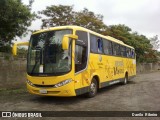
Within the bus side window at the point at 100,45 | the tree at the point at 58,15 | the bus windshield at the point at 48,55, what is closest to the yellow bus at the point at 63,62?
the bus windshield at the point at 48,55

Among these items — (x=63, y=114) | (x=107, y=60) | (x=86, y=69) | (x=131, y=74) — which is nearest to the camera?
(x=63, y=114)

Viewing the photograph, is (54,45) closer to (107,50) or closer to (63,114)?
(63,114)

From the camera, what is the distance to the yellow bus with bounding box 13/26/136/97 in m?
9.95

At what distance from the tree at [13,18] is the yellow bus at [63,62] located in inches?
135

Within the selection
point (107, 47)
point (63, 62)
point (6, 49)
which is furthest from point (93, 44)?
point (6, 49)

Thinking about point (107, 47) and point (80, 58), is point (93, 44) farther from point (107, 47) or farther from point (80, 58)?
point (107, 47)

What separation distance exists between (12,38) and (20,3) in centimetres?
244

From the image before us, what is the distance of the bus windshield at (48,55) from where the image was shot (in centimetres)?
999

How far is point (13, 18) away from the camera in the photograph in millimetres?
14867

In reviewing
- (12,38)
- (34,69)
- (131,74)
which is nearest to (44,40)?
(34,69)

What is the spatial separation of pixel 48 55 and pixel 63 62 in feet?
2.58

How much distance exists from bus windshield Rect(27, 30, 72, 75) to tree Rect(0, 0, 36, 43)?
155 inches

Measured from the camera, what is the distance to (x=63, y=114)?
8.35 metres

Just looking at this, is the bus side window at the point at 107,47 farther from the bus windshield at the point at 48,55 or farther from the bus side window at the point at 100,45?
the bus windshield at the point at 48,55
